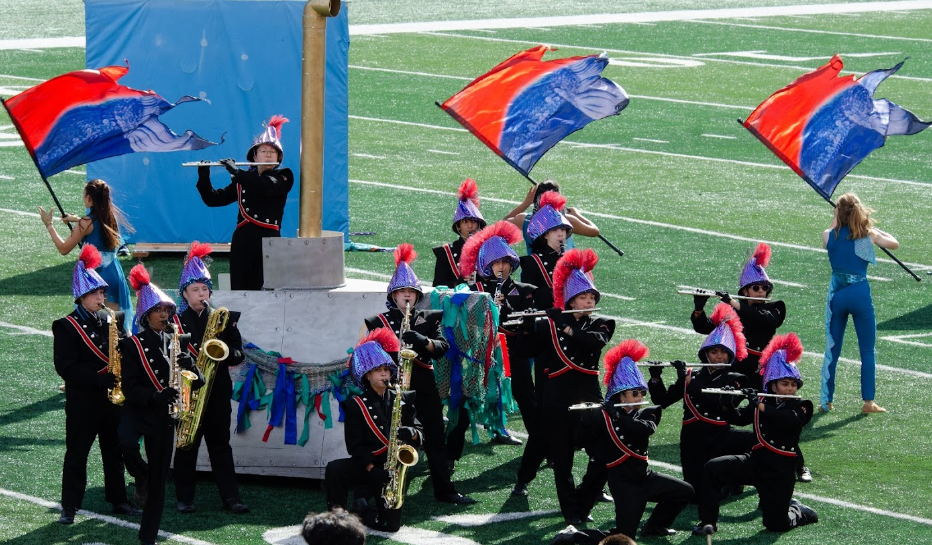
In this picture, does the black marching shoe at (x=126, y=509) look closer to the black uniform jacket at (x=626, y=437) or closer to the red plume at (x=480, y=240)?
the red plume at (x=480, y=240)

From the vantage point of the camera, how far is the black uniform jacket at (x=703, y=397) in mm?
9344

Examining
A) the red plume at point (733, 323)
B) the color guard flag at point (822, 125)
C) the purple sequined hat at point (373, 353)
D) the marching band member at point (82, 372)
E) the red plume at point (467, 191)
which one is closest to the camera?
the purple sequined hat at point (373, 353)

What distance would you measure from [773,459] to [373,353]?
2209mm

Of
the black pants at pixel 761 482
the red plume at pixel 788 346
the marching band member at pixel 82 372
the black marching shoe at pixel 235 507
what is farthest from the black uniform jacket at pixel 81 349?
the red plume at pixel 788 346

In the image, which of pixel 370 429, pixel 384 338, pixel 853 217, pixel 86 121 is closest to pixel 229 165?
pixel 86 121

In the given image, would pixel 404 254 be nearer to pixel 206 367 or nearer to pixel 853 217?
pixel 206 367

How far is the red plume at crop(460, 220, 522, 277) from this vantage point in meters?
10.3

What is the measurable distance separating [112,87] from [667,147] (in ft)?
38.5

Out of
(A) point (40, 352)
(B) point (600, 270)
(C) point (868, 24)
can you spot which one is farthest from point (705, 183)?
(C) point (868, 24)

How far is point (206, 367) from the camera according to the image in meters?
9.09

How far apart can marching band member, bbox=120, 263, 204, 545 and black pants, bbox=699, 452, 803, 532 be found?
2.76 meters

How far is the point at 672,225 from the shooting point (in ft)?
58.1

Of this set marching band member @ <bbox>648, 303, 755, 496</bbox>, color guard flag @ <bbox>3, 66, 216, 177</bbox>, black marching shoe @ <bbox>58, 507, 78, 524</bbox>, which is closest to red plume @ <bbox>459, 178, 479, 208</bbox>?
color guard flag @ <bbox>3, 66, 216, 177</bbox>

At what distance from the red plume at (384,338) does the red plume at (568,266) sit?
3.14 ft
